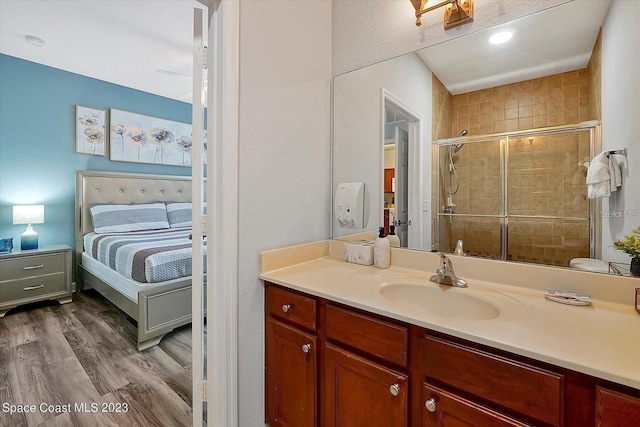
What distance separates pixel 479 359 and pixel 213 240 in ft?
3.33

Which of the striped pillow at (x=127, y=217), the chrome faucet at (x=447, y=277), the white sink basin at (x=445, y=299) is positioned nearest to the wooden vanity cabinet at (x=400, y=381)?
the white sink basin at (x=445, y=299)

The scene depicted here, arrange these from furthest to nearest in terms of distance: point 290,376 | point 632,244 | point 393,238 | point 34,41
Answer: point 34,41
point 393,238
point 290,376
point 632,244

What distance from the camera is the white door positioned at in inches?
59.2

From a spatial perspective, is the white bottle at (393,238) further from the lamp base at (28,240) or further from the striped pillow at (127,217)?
the lamp base at (28,240)

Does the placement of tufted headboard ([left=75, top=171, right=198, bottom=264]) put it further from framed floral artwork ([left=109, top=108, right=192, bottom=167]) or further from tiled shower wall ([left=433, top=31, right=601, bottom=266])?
tiled shower wall ([left=433, top=31, right=601, bottom=266])

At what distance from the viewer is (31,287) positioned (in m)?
2.95

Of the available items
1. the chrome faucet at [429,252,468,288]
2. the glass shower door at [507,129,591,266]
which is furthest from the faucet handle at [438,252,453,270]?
the glass shower door at [507,129,591,266]

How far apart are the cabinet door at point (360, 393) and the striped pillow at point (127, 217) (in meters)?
3.42

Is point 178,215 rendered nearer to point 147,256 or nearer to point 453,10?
point 147,256

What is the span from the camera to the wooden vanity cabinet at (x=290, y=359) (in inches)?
45.8

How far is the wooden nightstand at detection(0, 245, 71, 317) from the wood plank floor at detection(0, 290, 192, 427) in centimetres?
21

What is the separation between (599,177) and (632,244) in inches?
9.6

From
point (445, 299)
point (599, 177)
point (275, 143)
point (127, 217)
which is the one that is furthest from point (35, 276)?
point (599, 177)

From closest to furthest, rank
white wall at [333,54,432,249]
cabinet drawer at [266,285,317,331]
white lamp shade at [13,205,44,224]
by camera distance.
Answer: cabinet drawer at [266,285,317,331], white wall at [333,54,432,249], white lamp shade at [13,205,44,224]
